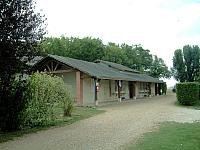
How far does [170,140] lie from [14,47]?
6850mm

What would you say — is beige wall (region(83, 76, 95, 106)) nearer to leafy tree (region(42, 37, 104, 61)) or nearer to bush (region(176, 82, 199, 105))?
bush (region(176, 82, 199, 105))

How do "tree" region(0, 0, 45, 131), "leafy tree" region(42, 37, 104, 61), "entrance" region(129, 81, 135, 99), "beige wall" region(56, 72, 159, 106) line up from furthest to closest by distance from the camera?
"leafy tree" region(42, 37, 104, 61) → "entrance" region(129, 81, 135, 99) → "beige wall" region(56, 72, 159, 106) → "tree" region(0, 0, 45, 131)

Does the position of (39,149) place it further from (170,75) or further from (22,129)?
(170,75)

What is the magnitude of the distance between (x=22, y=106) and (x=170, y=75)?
6672 cm

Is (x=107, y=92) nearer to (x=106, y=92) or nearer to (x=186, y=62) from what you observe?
(x=106, y=92)

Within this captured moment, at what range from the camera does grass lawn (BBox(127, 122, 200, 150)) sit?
11461mm

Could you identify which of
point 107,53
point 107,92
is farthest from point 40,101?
point 107,53

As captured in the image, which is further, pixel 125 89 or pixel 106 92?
pixel 125 89

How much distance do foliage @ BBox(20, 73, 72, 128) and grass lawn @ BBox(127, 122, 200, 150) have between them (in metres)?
5.37

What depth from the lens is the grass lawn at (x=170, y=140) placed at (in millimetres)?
11461

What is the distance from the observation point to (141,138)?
13328mm

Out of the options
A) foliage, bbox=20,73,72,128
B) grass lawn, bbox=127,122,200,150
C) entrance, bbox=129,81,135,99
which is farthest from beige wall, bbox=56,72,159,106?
grass lawn, bbox=127,122,200,150

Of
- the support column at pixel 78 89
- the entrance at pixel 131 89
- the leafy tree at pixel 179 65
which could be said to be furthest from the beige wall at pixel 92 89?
the leafy tree at pixel 179 65

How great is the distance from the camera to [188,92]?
3388 centimetres
